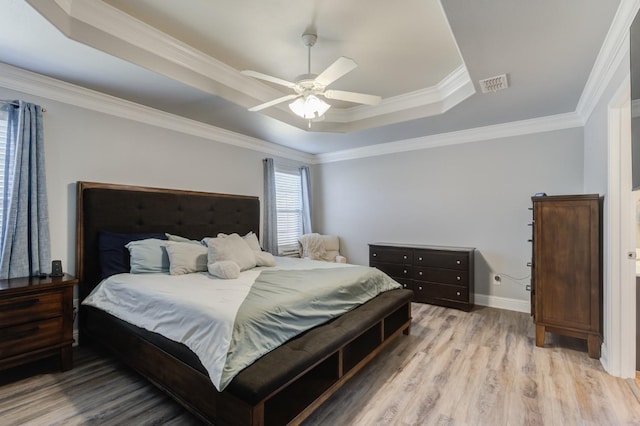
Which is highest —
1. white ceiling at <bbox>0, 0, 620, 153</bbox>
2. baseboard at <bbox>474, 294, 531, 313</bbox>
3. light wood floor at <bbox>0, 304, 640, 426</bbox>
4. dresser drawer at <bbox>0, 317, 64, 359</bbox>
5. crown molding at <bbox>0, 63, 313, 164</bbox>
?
white ceiling at <bbox>0, 0, 620, 153</bbox>

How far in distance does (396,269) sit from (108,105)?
3.90m

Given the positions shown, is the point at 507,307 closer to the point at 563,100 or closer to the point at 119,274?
the point at 563,100

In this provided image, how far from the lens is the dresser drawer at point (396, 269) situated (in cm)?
422

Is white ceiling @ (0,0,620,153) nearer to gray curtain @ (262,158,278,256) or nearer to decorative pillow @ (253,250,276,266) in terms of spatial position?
gray curtain @ (262,158,278,256)

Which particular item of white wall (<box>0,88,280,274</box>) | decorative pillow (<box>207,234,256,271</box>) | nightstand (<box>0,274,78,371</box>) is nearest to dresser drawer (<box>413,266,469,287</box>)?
decorative pillow (<box>207,234,256,271</box>)

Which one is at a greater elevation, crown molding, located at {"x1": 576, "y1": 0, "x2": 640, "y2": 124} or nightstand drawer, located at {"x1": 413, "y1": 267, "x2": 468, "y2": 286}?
crown molding, located at {"x1": 576, "y1": 0, "x2": 640, "y2": 124}

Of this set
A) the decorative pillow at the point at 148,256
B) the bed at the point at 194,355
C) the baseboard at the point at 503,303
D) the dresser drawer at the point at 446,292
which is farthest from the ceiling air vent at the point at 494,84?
the decorative pillow at the point at 148,256

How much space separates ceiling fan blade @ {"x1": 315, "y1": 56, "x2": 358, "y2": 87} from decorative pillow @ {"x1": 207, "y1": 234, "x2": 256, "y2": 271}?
69.6 inches

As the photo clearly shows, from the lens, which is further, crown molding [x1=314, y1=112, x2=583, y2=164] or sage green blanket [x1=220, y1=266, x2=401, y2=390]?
crown molding [x1=314, y1=112, x2=583, y2=164]

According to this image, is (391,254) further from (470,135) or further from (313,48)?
(313,48)

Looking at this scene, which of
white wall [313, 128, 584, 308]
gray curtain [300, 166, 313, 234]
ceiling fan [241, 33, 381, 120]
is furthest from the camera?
gray curtain [300, 166, 313, 234]

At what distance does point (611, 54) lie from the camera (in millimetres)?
2145

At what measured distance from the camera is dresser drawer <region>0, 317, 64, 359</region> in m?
2.12

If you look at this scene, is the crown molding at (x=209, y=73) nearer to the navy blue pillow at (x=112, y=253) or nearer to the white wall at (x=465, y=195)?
the white wall at (x=465, y=195)
